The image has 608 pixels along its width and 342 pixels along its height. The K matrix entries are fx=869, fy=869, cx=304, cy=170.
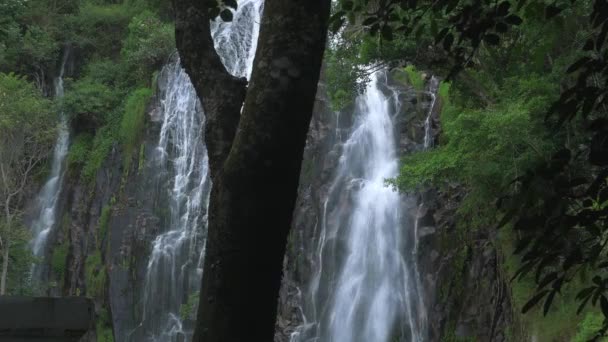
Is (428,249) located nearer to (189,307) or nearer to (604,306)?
(189,307)

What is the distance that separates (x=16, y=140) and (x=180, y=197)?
5133 mm

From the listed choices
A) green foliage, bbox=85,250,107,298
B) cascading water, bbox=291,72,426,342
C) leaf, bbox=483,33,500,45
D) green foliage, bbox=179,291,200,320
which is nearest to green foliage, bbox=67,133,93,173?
green foliage, bbox=85,250,107,298

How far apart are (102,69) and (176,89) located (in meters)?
6.54

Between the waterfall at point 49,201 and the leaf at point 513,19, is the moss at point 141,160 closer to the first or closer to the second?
the waterfall at point 49,201

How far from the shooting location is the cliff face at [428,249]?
16406mm

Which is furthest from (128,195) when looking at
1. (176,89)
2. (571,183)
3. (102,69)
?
(571,183)

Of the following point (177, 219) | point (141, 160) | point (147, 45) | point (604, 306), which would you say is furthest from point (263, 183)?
point (147, 45)

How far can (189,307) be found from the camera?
827 inches

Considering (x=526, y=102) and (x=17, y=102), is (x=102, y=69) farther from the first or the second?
(x=526, y=102)

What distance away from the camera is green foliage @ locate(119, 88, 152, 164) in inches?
1024

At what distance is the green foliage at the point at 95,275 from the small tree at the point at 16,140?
2253 mm

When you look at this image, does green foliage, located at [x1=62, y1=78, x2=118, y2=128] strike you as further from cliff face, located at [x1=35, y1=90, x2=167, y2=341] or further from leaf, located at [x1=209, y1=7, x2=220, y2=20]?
leaf, located at [x1=209, y1=7, x2=220, y2=20]

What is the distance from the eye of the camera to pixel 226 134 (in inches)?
134

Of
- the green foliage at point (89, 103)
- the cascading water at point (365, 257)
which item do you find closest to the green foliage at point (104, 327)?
the cascading water at point (365, 257)
